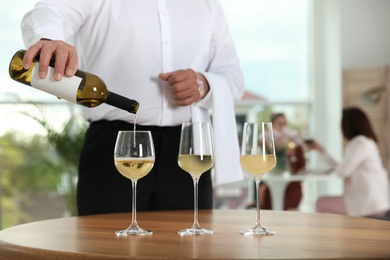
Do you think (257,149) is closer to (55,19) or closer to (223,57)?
(55,19)

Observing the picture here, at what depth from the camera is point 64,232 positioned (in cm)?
165

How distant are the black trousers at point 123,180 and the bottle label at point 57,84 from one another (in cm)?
51

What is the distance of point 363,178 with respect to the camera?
18.8 ft

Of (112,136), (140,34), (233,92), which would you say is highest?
(140,34)

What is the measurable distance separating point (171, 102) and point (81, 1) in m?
0.43

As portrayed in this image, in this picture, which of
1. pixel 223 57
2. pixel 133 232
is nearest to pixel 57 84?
pixel 133 232

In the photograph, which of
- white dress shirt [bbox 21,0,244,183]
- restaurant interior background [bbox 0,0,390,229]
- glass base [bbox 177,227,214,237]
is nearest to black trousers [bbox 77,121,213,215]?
white dress shirt [bbox 21,0,244,183]

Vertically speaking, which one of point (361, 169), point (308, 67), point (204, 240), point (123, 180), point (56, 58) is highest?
point (308, 67)

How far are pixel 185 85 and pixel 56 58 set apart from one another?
59 centimetres

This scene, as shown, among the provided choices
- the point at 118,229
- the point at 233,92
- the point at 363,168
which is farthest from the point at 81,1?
the point at 363,168

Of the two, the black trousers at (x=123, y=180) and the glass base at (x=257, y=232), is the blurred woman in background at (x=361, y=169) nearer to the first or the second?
the black trousers at (x=123, y=180)

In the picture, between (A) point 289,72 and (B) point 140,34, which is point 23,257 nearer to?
(B) point 140,34

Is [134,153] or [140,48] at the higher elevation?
[140,48]

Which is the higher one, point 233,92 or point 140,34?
point 140,34
